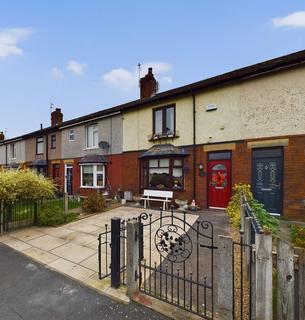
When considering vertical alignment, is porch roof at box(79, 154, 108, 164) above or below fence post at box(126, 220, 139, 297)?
above

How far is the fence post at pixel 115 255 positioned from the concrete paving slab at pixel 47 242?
2844 mm

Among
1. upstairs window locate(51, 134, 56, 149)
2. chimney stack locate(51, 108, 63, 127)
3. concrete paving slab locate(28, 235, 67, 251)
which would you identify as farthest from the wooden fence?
chimney stack locate(51, 108, 63, 127)

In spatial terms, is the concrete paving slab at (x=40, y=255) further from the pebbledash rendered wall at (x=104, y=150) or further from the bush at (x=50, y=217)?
the pebbledash rendered wall at (x=104, y=150)

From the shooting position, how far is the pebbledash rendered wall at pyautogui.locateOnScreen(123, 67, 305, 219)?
8.08 m

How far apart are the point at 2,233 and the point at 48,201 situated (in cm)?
229

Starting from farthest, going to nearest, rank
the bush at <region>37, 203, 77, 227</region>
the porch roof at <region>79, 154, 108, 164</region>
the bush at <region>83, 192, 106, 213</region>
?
1. the porch roof at <region>79, 154, 108, 164</region>
2. the bush at <region>83, 192, 106, 213</region>
3. the bush at <region>37, 203, 77, 227</region>

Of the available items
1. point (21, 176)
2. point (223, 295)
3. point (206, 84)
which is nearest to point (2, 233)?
point (21, 176)

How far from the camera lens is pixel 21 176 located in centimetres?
799

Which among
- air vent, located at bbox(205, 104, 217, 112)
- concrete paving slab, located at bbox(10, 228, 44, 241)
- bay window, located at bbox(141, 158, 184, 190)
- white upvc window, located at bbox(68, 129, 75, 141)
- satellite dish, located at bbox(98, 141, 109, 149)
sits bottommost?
concrete paving slab, located at bbox(10, 228, 44, 241)

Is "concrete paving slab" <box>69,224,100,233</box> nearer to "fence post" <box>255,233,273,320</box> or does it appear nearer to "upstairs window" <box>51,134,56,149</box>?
"fence post" <box>255,233,273,320</box>

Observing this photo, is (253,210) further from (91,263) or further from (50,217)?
(50,217)

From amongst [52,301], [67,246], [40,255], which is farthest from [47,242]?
[52,301]

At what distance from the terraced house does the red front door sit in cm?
5

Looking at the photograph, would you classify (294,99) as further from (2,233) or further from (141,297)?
(2,233)
